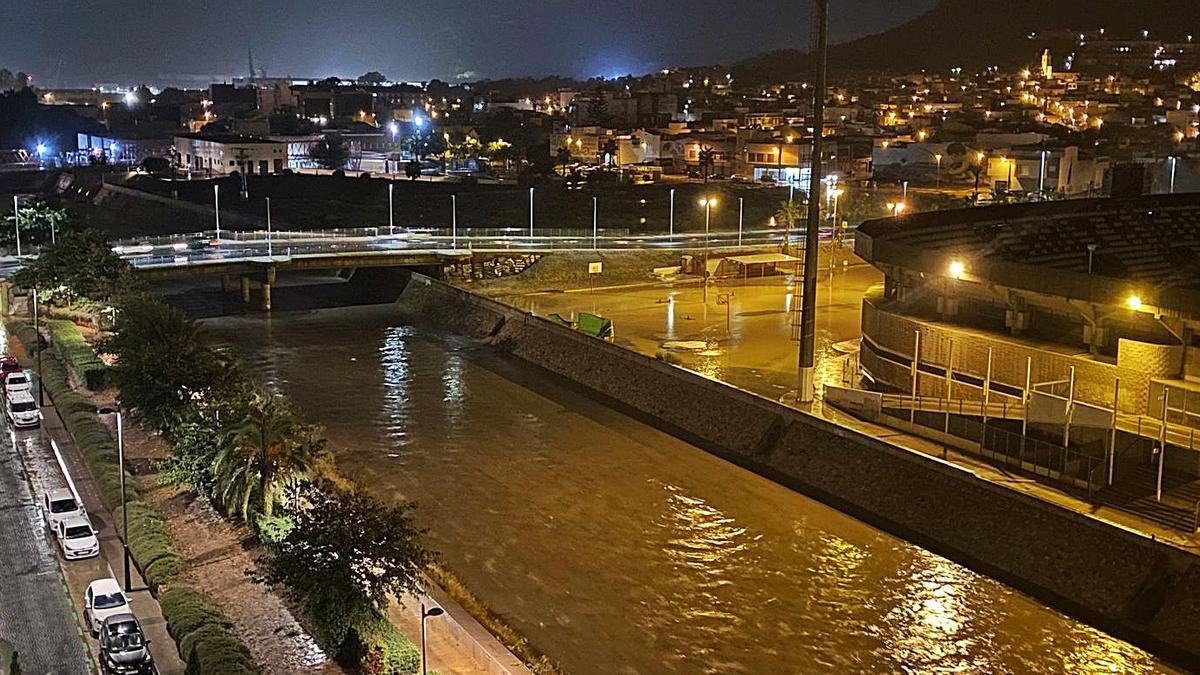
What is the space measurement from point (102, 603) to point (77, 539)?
3.16 meters

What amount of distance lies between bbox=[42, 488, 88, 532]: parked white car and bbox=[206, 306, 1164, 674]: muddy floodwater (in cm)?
616

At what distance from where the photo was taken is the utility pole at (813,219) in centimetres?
2544

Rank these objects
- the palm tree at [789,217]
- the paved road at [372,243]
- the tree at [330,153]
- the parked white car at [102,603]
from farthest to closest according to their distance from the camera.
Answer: the tree at [330,153] → the palm tree at [789,217] → the paved road at [372,243] → the parked white car at [102,603]

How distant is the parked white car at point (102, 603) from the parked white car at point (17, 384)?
508 inches

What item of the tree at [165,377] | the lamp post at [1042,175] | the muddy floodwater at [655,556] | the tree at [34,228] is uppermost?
the lamp post at [1042,175]

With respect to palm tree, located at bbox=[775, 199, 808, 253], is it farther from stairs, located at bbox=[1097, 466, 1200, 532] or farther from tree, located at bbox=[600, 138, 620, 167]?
tree, located at bbox=[600, 138, 620, 167]

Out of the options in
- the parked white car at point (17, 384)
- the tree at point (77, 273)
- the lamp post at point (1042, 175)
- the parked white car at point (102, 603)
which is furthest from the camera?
the lamp post at point (1042, 175)

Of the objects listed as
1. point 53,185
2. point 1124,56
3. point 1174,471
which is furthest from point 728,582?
point 1124,56

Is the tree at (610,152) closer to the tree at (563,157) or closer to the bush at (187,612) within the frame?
the tree at (563,157)

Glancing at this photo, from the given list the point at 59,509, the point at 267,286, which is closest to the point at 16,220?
the point at 267,286

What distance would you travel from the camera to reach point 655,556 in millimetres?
21547

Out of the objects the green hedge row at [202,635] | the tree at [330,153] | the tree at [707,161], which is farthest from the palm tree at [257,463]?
the tree at [330,153]

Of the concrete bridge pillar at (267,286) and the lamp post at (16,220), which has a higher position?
the lamp post at (16,220)

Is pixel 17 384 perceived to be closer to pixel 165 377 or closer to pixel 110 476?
pixel 165 377
